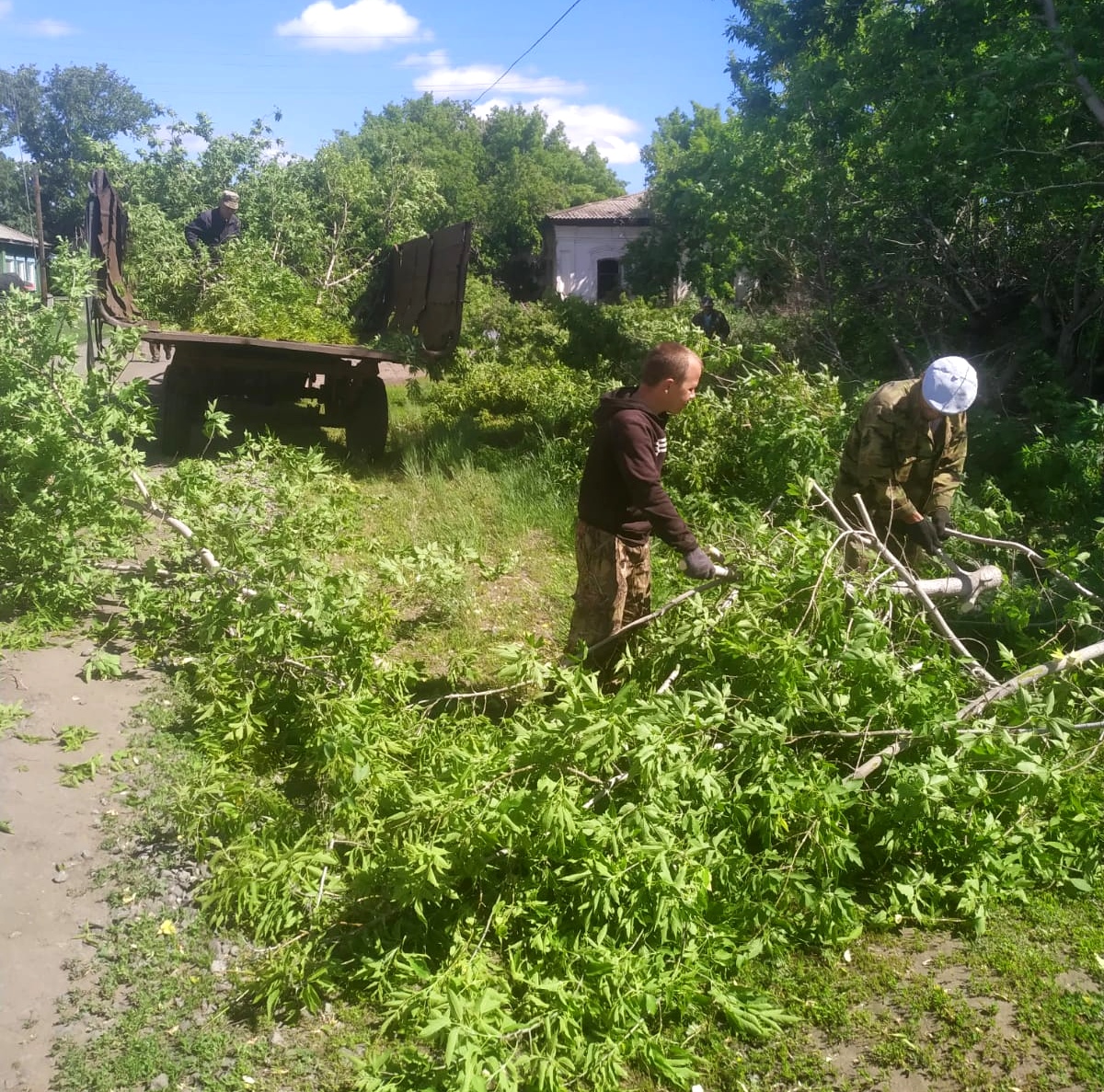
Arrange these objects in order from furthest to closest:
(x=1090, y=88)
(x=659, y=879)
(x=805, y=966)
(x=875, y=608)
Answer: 1. (x=1090, y=88)
2. (x=875, y=608)
3. (x=805, y=966)
4. (x=659, y=879)

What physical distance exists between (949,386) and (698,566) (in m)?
1.70

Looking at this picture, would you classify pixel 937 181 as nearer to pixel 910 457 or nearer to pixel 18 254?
pixel 910 457

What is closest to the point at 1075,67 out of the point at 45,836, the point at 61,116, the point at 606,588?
the point at 606,588

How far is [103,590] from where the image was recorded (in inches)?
211

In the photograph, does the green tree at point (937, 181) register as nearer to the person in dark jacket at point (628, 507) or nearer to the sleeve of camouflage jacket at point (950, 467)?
the sleeve of camouflage jacket at point (950, 467)

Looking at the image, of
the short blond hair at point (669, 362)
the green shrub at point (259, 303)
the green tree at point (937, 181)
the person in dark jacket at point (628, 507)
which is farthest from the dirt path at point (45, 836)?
the green tree at point (937, 181)

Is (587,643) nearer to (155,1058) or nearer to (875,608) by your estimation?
(875,608)

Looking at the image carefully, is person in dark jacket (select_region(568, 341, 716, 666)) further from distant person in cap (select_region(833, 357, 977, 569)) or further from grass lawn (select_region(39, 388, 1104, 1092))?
grass lawn (select_region(39, 388, 1104, 1092))

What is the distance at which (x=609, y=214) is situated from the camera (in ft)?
124

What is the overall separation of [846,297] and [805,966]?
30.9 feet

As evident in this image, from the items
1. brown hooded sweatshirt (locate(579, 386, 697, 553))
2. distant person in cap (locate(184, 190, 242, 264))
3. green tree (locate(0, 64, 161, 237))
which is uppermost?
green tree (locate(0, 64, 161, 237))

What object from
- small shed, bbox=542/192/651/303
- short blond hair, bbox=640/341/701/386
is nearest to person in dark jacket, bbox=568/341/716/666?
short blond hair, bbox=640/341/701/386

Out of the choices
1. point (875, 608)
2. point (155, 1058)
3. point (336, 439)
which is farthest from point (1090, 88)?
point (155, 1058)

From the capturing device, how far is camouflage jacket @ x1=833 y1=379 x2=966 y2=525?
5062 mm
